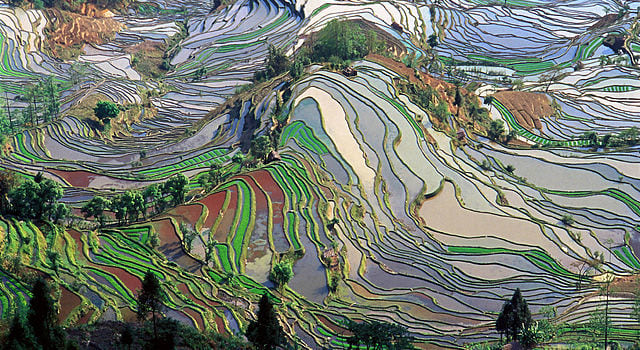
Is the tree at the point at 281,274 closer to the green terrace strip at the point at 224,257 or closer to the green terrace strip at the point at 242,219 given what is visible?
the green terrace strip at the point at 242,219

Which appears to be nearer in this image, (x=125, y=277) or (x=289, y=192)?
(x=125, y=277)

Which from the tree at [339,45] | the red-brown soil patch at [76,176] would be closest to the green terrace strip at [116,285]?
the red-brown soil patch at [76,176]

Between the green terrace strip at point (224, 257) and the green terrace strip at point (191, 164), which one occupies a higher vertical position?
the green terrace strip at point (191, 164)

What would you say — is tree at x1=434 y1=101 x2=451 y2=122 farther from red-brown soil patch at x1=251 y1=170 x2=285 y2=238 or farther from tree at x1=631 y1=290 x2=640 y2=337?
tree at x1=631 y1=290 x2=640 y2=337

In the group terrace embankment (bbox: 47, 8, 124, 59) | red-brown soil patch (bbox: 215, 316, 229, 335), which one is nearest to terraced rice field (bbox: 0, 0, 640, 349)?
red-brown soil patch (bbox: 215, 316, 229, 335)

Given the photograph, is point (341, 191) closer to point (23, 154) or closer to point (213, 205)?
point (213, 205)

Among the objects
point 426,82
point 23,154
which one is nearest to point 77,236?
point 23,154
